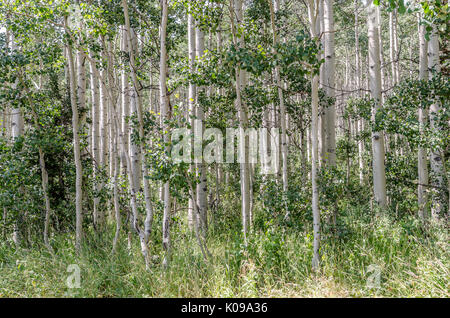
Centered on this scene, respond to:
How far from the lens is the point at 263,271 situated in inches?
157

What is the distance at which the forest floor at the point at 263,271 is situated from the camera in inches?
140

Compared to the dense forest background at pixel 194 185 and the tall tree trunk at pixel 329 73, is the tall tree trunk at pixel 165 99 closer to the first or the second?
the dense forest background at pixel 194 185

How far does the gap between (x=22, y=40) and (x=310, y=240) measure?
5.44 m

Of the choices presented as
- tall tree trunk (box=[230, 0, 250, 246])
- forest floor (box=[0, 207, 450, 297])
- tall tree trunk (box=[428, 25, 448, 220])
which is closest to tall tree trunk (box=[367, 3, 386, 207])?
tall tree trunk (box=[428, 25, 448, 220])

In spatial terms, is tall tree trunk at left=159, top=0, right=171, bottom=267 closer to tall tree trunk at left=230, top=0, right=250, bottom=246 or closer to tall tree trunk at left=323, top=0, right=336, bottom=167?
tall tree trunk at left=230, top=0, right=250, bottom=246

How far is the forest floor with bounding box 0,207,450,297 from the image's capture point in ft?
11.7

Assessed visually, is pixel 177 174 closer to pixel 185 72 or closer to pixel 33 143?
pixel 185 72

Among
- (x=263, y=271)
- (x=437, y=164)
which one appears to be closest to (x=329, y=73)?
(x=437, y=164)

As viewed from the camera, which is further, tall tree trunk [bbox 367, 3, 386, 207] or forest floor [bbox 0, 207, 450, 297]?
tall tree trunk [bbox 367, 3, 386, 207]

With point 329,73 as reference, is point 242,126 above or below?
below

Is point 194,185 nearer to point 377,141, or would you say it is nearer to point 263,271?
point 263,271

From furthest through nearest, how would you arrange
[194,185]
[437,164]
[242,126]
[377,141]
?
[377,141] < [437,164] < [242,126] < [194,185]

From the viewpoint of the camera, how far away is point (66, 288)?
395cm
